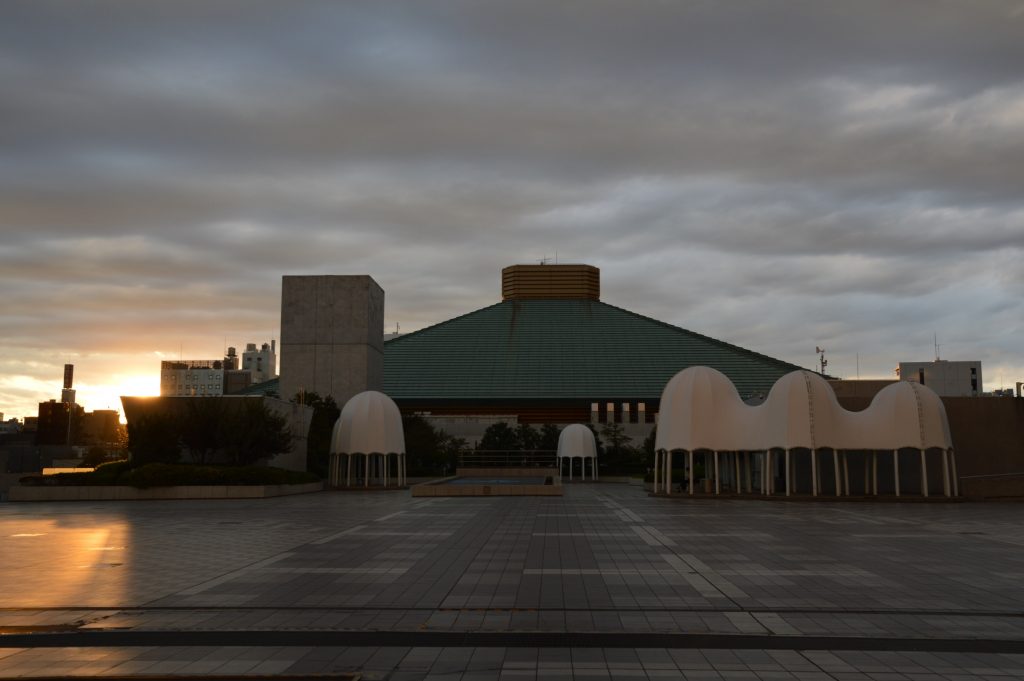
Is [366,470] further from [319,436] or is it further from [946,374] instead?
[946,374]

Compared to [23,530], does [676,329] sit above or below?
above

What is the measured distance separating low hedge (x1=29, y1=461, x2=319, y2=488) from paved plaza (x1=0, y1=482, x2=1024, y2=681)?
14.8 metres

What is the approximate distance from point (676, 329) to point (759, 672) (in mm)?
119285

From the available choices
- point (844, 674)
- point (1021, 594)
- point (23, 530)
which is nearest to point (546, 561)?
point (1021, 594)

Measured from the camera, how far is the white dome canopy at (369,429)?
51.4m

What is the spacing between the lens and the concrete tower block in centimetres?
7369

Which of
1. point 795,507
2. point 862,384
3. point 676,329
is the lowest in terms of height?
point 795,507

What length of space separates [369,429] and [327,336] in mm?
24257

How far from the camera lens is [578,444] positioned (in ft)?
238

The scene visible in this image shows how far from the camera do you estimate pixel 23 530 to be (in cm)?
2450

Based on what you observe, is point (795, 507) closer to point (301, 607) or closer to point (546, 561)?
point (546, 561)

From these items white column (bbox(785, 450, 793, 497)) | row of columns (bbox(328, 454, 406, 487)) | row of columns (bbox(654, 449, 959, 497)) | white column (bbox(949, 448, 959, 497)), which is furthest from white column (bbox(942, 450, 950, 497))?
row of columns (bbox(328, 454, 406, 487))

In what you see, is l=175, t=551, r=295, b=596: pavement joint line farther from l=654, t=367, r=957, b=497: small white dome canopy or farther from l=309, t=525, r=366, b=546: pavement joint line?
l=654, t=367, r=957, b=497: small white dome canopy

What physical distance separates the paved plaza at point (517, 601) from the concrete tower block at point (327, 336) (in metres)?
48.9
